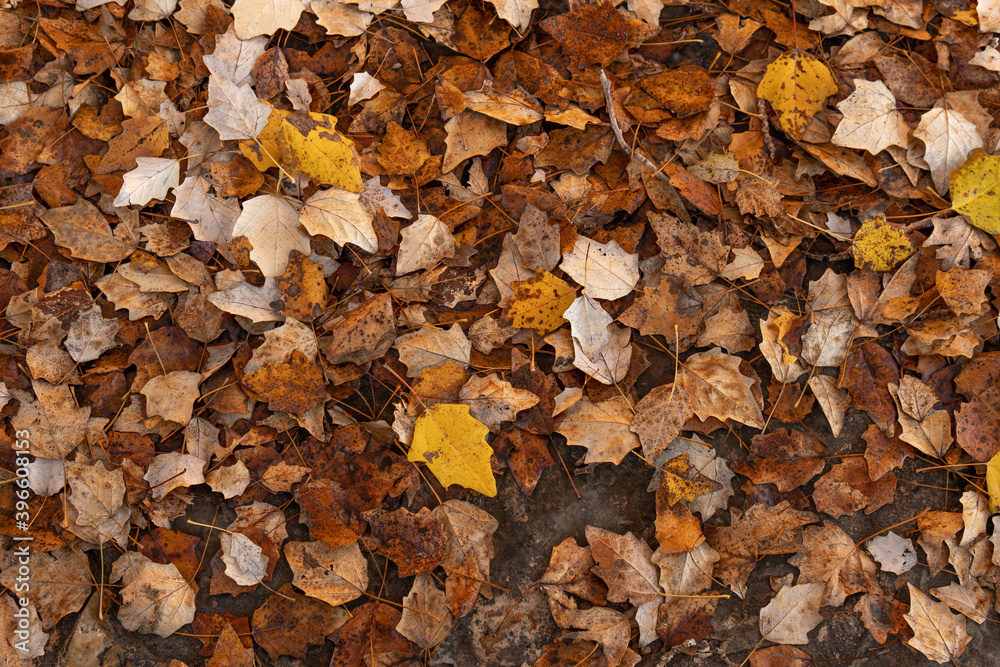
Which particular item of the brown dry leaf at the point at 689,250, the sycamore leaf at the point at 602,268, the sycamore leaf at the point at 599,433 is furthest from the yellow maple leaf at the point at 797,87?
the sycamore leaf at the point at 599,433

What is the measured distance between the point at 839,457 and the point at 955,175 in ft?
3.41

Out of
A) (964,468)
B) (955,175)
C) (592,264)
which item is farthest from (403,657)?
(955,175)

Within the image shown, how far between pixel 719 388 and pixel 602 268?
554mm

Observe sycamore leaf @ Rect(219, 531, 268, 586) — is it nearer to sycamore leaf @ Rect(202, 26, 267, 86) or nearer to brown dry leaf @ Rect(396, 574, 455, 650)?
brown dry leaf @ Rect(396, 574, 455, 650)

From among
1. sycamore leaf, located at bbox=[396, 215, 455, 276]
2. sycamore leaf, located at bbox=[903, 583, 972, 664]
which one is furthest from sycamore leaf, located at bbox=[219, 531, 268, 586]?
sycamore leaf, located at bbox=[903, 583, 972, 664]

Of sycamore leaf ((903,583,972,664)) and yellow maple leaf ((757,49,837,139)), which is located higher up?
yellow maple leaf ((757,49,837,139))

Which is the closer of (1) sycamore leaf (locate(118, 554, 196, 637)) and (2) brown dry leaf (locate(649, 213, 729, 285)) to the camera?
(1) sycamore leaf (locate(118, 554, 196, 637))

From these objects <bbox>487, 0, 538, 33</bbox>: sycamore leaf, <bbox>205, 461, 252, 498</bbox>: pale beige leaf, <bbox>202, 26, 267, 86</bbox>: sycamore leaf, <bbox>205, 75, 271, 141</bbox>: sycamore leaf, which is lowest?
<bbox>205, 461, 252, 498</bbox>: pale beige leaf

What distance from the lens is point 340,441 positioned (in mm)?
1991

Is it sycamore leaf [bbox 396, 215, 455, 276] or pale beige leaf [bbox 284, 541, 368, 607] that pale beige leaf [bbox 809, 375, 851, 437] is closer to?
sycamore leaf [bbox 396, 215, 455, 276]

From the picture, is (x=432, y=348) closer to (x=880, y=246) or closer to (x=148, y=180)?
(x=148, y=180)

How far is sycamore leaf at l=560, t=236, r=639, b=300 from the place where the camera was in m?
2.01

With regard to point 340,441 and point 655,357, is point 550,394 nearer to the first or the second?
point 655,357

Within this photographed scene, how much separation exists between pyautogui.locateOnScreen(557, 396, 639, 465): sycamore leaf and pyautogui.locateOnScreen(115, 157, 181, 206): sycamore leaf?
1.52 m
